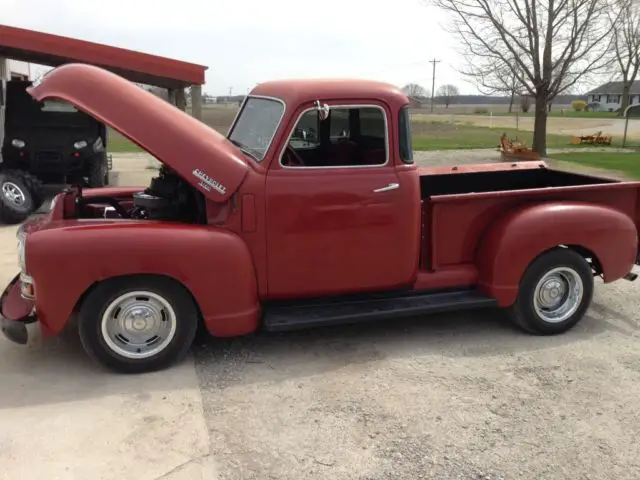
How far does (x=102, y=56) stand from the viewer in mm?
11430

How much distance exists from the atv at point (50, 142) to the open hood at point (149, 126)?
6.88 meters

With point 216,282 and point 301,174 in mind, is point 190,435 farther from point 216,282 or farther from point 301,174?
point 301,174

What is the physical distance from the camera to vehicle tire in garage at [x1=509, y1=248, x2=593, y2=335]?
196 inches

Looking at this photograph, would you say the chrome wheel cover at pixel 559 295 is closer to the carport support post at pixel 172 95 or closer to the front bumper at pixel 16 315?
the front bumper at pixel 16 315

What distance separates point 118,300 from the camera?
410 cm

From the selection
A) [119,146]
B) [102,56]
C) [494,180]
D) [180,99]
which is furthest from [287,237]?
[119,146]

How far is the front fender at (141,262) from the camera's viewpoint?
3973 millimetres

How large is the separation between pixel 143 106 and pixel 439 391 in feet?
9.05

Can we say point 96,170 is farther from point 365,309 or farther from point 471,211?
point 471,211

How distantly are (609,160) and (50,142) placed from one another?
18.6m

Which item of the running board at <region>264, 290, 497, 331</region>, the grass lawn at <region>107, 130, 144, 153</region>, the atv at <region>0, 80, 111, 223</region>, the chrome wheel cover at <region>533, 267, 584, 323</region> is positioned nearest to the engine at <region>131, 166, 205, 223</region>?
the running board at <region>264, 290, 497, 331</region>

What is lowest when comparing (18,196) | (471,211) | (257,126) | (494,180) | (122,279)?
(18,196)

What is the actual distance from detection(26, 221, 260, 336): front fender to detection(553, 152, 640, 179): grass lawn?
1596cm

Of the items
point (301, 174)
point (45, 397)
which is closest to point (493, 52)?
point (301, 174)
